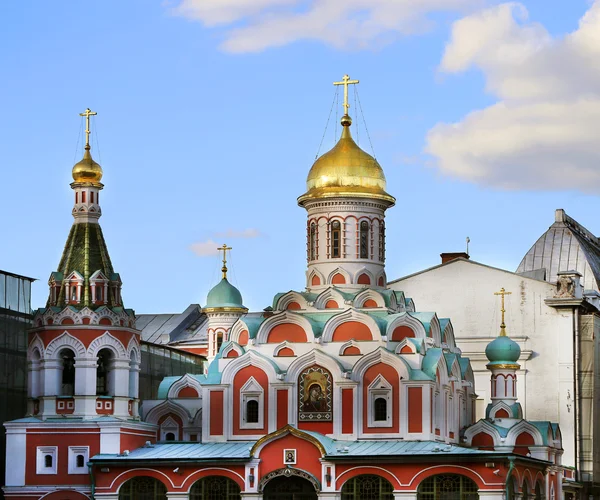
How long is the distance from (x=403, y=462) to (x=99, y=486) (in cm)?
899

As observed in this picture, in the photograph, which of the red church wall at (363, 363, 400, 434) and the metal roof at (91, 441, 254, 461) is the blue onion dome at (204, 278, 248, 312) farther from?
the red church wall at (363, 363, 400, 434)

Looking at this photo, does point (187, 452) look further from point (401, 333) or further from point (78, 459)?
Answer: point (401, 333)

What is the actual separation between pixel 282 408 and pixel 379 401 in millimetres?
3026

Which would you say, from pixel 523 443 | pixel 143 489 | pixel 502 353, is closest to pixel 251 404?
pixel 143 489

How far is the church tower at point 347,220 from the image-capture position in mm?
48844

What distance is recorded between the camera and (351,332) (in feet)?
153

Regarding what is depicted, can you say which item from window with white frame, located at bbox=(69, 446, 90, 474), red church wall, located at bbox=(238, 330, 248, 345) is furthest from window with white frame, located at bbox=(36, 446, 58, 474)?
red church wall, located at bbox=(238, 330, 248, 345)

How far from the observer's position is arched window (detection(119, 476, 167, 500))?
43.9m

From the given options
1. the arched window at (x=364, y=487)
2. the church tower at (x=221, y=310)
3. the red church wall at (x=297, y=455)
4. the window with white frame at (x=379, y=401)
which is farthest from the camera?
the church tower at (x=221, y=310)

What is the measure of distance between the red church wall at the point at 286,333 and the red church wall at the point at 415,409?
409 centimetres

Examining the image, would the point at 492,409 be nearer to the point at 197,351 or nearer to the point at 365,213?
the point at 365,213

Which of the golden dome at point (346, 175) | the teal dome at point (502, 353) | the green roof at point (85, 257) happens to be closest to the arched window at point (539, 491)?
the teal dome at point (502, 353)

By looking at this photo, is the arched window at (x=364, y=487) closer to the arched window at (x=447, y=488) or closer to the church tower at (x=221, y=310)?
the arched window at (x=447, y=488)

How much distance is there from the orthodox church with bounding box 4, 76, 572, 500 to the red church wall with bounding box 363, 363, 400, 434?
1.2 inches
